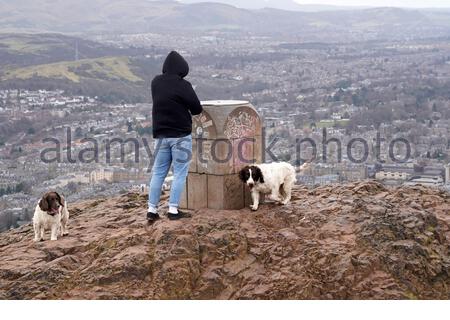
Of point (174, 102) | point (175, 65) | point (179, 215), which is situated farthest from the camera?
point (179, 215)

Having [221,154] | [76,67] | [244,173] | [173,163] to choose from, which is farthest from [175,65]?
[76,67]

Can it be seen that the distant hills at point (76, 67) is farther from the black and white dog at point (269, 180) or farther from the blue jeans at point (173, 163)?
the blue jeans at point (173, 163)

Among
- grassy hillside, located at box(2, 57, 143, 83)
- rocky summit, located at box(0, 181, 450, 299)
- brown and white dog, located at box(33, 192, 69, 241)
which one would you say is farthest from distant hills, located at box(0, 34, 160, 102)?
rocky summit, located at box(0, 181, 450, 299)

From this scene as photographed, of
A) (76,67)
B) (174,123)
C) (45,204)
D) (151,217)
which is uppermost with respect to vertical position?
(174,123)

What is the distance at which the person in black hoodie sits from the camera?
1018cm

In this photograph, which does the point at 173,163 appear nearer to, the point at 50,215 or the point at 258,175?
the point at 258,175

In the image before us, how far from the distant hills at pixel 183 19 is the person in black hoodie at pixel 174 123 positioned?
126462 mm

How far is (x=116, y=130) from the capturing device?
47.9 m

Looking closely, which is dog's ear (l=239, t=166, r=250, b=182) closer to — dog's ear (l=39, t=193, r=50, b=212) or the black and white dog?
the black and white dog

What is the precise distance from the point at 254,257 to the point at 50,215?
2.85m

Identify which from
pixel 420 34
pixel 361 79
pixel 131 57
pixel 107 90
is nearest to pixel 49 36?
pixel 131 57

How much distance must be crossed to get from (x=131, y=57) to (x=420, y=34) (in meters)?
76.3

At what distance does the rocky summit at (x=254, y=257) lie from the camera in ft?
29.9

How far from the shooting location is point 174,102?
33.3 ft
